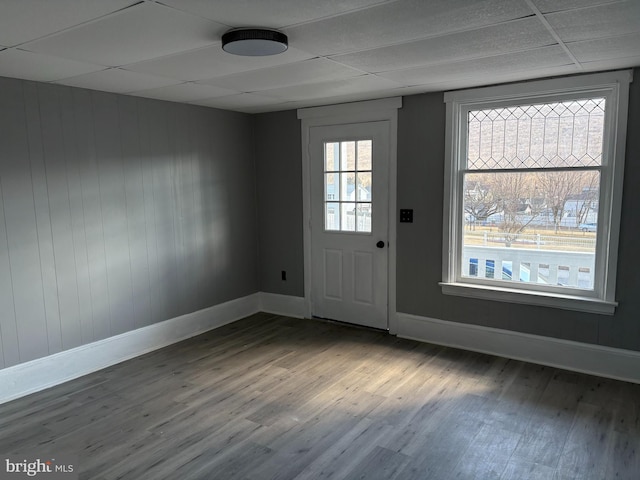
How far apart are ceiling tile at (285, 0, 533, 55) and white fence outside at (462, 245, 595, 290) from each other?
2136 millimetres

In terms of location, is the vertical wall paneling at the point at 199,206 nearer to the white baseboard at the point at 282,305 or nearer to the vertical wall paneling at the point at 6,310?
the white baseboard at the point at 282,305

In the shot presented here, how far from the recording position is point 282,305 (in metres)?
5.30

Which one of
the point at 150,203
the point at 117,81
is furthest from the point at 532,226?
the point at 117,81

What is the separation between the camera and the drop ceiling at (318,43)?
2.00 m

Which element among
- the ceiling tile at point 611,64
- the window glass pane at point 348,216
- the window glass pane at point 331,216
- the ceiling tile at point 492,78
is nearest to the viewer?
the ceiling tile at point 611,64

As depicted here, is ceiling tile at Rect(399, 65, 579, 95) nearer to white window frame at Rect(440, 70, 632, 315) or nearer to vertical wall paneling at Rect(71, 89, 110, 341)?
white window frame at Rect(440, 70, 632, 315)

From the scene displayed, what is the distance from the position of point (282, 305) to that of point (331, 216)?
1197 millimetres

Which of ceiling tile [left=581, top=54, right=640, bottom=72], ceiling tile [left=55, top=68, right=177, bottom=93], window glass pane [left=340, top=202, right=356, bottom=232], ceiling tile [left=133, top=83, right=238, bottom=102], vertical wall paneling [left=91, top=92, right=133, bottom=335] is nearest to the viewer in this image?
ceiling tile [left=581, top=54, right=640, bottom=72]

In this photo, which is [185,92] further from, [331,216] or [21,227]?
[331,216]

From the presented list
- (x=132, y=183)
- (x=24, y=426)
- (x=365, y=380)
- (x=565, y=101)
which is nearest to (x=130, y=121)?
(x=132, y=183)

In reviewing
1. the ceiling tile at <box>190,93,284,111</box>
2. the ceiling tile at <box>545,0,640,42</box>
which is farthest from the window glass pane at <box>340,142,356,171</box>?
the ceiling tile at <box>545,0,640,42</box>

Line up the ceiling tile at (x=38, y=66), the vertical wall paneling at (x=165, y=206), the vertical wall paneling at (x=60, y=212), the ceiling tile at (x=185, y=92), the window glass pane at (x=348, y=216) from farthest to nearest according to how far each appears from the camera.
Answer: the window glass pane at (x=348, y=216) < the vertical wall paneling at (x=165, y=206) < the ceiling tile at (x=185, y=92) < the vertical wall paneling at (x=60, y=212) < the ceiling tile at (x=38, y=66)

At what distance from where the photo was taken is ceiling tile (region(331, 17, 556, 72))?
2.34m

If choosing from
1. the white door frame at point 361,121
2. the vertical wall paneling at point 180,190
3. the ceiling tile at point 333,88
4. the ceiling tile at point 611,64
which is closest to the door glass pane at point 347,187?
the white door frame at point 361,121
